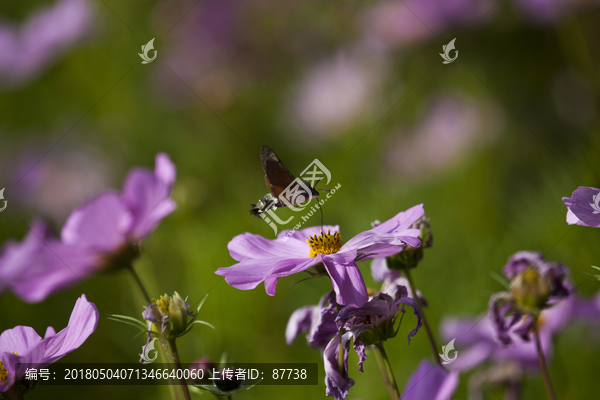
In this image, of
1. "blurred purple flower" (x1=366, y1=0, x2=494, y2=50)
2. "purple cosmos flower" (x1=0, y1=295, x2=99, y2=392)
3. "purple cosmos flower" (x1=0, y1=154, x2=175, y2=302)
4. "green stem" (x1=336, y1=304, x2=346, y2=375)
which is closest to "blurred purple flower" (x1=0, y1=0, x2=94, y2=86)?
"blurred purple flower" (x1=366, y1=0, x2=494, y2=50)

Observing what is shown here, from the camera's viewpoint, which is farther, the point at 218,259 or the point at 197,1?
the point at 197,1

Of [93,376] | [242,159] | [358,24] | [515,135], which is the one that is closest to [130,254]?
[93,376]

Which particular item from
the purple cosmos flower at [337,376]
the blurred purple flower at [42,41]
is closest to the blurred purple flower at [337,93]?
the blurred purple flower at [42,41]

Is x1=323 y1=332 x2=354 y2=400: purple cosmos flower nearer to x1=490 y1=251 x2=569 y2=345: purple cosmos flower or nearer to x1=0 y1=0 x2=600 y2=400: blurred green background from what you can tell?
x1=490 y1=251 x2=569 y2=345: purple cosmos flower

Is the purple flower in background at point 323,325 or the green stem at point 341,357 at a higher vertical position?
the purple flower in background at point 323,325

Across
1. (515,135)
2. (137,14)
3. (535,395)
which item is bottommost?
(535,395)

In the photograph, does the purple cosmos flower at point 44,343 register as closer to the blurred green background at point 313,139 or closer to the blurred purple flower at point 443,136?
the blurred green background at point 313,139

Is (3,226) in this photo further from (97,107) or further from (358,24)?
(358,24)

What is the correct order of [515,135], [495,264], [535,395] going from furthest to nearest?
[515,135] → [495,264] → [535,395]
